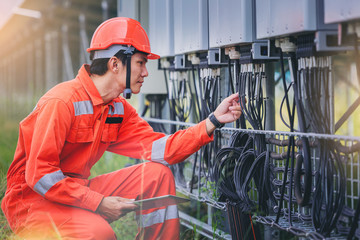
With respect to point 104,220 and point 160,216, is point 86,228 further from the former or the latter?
point 160,216

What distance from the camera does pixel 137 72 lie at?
2.11 meters

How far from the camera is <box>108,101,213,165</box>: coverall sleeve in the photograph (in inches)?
83.5

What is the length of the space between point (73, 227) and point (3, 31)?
10.7 metres

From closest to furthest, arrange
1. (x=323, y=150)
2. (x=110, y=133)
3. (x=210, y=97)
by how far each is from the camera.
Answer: (x=323, y=150) → (x=110, y=133) → (x=210, y=97)

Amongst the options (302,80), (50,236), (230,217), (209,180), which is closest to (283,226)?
(230,217)

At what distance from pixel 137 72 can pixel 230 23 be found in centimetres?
52

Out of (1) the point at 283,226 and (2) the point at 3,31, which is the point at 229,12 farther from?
(2) the point at 3,31

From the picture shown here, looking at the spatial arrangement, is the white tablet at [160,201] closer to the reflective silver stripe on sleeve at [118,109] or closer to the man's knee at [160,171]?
the man's knee at [160,171]

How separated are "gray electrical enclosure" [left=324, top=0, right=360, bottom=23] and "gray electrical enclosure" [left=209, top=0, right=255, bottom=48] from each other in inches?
20.4

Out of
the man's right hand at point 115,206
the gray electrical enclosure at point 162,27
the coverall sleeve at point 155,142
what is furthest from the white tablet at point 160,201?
the gray electrical enclosure at point 162,27

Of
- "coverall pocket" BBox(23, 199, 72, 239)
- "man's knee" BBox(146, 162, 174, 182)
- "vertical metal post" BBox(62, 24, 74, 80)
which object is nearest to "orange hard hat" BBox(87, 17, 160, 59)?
"man's knee" BBox(146, 162, 174, 182)

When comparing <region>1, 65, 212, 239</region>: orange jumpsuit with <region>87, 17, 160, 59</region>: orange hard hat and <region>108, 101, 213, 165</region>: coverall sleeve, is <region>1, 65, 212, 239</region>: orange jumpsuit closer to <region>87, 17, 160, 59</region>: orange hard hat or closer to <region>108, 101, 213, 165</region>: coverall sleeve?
<region>108, 101, 213, 165</region>: coverall sleeve

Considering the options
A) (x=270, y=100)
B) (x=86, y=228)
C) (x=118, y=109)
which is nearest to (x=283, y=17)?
(x=270, y=100)

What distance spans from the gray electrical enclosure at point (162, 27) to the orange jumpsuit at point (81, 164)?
0.77m
